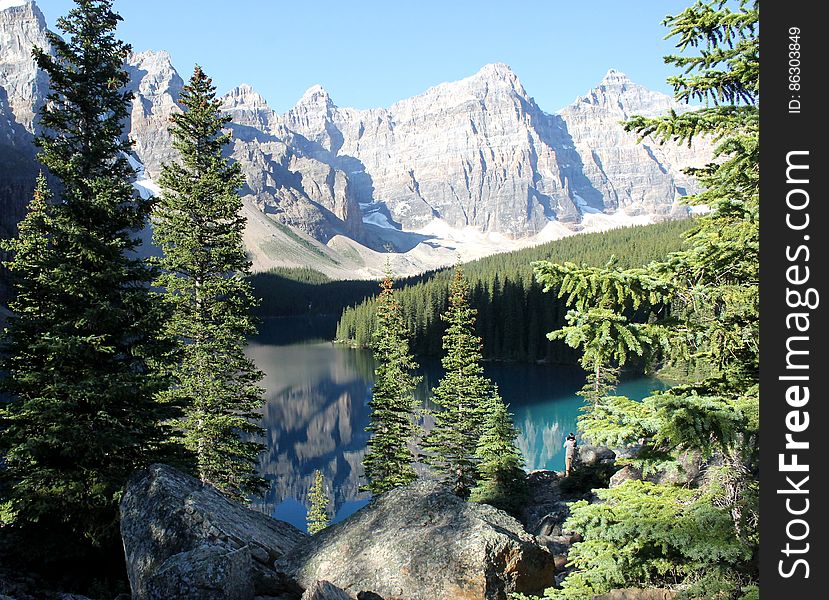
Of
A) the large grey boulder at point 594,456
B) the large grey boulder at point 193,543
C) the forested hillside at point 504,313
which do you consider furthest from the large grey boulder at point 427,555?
the forested hillside at point 504,313

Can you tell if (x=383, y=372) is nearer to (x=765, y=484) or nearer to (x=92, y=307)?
(x=92, y=307)

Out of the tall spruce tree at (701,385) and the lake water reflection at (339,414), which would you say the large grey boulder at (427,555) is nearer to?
the tall spruce tree at (701,385)

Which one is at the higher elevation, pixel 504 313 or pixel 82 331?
pixel 504 313

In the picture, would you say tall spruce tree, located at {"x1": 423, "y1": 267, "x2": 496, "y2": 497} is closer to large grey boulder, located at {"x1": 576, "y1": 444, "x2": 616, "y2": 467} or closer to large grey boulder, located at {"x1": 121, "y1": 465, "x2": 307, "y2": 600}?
large grey boulder, located at {"x1": 576, "y1": 444, "x2": 616, "y2": 467}

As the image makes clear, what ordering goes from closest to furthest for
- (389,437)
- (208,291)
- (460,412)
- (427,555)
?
(427,555) → (208,291) → (389,437) → (460,412)

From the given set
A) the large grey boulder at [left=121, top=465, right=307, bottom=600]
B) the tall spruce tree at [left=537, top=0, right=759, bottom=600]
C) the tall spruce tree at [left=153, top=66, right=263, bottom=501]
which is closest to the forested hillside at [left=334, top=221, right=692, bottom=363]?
the tall spruce tree at [left=153, top=66, right=263, bottom=501]

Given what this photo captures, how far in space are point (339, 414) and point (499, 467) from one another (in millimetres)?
39899

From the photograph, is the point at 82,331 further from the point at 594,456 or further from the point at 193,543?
the point at 594,456

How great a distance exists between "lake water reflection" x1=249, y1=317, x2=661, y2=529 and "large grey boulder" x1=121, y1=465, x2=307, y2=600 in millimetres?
15512

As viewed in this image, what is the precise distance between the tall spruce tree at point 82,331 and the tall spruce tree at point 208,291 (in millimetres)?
3621

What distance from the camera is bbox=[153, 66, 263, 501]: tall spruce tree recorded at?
57.3 ft

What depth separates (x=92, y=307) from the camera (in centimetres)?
1218

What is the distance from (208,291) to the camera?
712 inches

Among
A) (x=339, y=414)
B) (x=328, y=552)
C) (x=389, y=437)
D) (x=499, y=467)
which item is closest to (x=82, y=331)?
(x=328, y=552)
